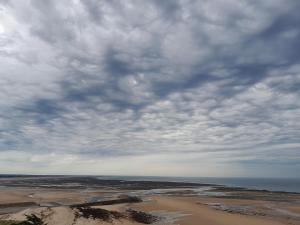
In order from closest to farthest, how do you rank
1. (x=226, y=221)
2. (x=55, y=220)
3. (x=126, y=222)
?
(x=55, y=220) < (x=126, y=222) < (x=226, y=221)

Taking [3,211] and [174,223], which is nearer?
[174,223]

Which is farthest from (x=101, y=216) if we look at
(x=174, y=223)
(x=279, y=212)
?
(x=279, y=212)

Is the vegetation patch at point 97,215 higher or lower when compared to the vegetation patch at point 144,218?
higher

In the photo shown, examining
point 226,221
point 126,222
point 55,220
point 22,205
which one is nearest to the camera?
point 55,220

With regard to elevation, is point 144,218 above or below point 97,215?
below

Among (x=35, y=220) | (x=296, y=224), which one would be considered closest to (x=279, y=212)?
(x=296, y=224)

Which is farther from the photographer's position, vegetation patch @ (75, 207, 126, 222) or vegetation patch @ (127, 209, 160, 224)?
vegetation patch @ (127, 209, 160, 224)

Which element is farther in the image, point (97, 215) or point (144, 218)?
point (144, 218)

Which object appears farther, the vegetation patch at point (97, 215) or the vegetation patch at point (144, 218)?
the vegetation patch at point (144, 218)

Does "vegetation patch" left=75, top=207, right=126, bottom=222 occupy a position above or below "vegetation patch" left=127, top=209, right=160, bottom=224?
above

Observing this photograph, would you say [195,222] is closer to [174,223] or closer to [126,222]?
[174,223]
